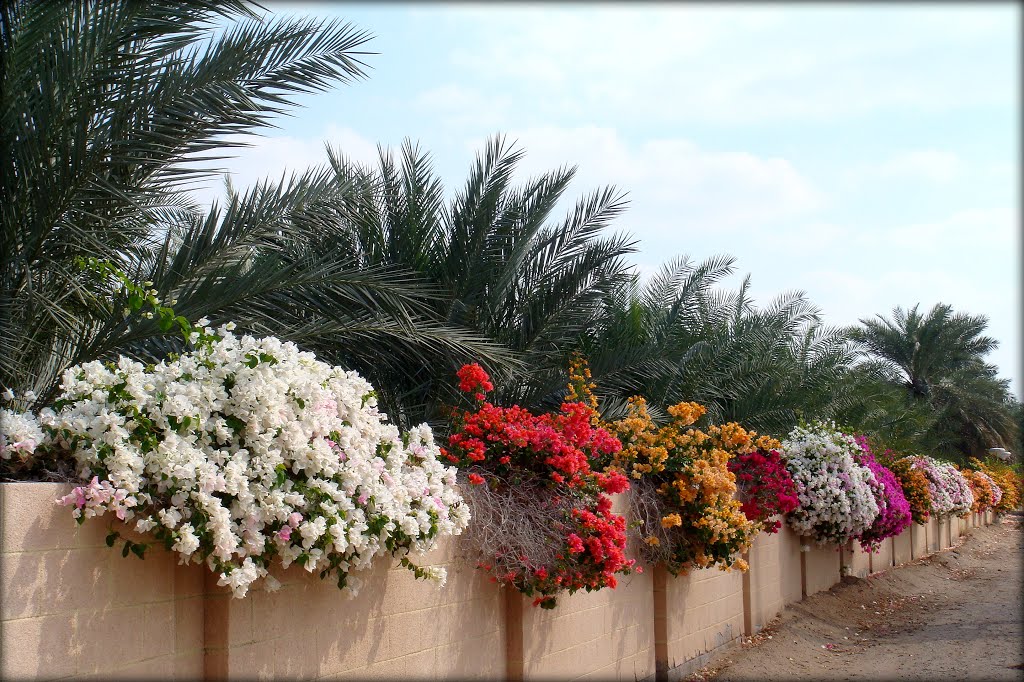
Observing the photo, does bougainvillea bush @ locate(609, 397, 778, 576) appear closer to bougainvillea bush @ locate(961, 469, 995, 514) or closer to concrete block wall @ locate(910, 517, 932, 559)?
concrete block wall @ locate(910, 517, 932, 559)

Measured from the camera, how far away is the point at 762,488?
11242mm

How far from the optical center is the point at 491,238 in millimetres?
9562

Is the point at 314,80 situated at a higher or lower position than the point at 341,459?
higher

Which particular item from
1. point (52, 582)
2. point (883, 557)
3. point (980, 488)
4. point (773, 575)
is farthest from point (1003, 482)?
point (52, 582)

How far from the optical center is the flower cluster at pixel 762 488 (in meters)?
11.2

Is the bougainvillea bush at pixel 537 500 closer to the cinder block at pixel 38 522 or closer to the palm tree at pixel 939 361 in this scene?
the cinder block at pixel 38 522

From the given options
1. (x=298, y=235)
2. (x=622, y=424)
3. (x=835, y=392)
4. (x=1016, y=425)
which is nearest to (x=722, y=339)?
(x=622, y=424)

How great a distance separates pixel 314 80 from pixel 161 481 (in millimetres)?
3428

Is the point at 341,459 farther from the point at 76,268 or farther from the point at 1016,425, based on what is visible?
the point at 1016,425

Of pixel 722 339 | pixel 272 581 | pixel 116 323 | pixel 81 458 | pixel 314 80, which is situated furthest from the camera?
pixel 722 339

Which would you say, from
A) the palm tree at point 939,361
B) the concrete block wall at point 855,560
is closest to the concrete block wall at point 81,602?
the concrete block wall at point 855,560

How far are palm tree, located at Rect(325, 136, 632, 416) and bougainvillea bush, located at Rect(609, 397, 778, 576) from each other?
1110 mm

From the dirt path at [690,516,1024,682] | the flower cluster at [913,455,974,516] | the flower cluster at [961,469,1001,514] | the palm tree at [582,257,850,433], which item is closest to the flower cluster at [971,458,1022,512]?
the flower cluster at [961,469,1001,514]

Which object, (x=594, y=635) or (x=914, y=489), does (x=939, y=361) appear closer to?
(x=914, y=489)
